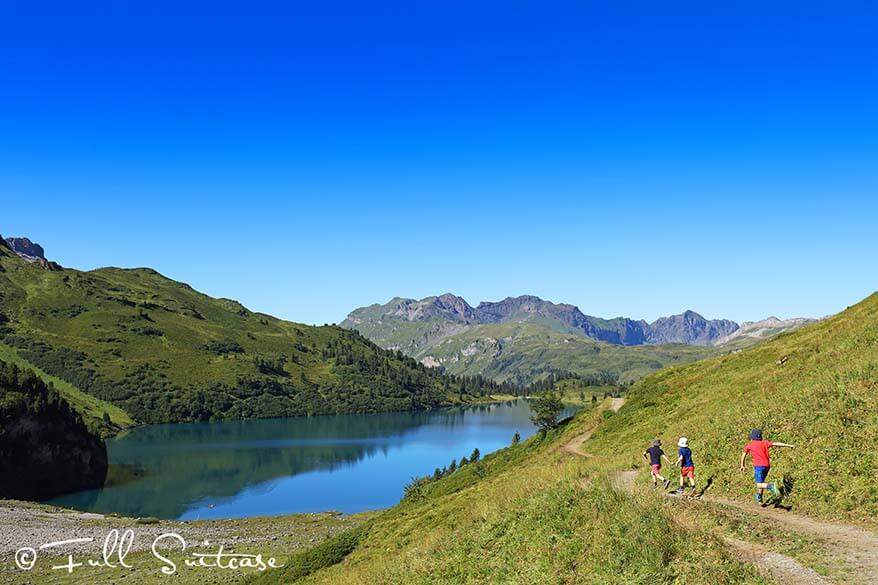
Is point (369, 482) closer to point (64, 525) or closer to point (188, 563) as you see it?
point (64, 525)

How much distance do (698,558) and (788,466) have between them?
12.7 metres

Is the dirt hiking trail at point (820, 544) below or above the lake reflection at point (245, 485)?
above

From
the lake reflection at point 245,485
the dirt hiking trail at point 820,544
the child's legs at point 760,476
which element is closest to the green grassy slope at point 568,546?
the dirt hiking trail at point 820,544

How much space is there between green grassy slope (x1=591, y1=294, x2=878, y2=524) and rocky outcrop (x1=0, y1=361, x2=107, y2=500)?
138511 mm

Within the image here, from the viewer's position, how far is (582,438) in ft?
202

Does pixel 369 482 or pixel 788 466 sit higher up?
pixel 788 466

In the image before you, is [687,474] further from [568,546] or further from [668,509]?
[568,546]

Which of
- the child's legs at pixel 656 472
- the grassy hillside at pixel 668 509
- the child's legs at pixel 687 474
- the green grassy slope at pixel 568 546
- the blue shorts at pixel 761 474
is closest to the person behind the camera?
the green grassy slope at pixel 568 546

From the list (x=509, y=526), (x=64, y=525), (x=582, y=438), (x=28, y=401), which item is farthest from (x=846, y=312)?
(x=28, y=401)

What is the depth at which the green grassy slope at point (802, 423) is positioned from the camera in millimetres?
20578

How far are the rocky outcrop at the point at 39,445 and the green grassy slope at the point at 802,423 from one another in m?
139

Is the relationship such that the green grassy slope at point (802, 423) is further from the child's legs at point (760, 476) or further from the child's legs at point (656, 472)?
the child's legs at point (656, 472)

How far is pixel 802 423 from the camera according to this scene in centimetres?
2605

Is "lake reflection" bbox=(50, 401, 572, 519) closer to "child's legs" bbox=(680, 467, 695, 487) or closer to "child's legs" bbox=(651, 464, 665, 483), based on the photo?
"child's legs" bbox=(651, 464, 665, 483)
